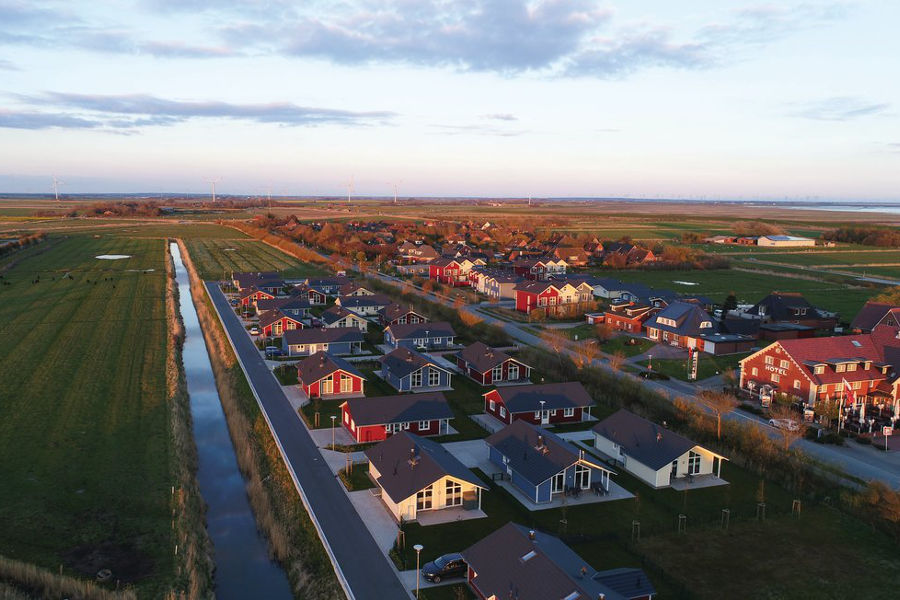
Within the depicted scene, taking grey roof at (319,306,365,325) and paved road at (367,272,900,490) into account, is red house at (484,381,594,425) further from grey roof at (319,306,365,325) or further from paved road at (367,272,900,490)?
grey roof at (319,306,365,325)

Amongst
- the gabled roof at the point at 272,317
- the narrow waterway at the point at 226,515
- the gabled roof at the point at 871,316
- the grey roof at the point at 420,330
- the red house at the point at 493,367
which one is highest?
the gabled roof at the point at 871,316

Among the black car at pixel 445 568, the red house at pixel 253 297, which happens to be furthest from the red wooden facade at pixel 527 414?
the red house at pixel 253 297

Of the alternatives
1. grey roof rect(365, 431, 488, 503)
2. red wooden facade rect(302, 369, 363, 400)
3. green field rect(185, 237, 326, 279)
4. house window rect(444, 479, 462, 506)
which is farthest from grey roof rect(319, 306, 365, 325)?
green field rect(185, 237, 326, 279)

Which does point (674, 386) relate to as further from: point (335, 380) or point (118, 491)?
point (118, 491)

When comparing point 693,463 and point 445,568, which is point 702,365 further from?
point 445,568

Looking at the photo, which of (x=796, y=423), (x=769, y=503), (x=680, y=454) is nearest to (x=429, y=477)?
Answer: (x=680, y=454)

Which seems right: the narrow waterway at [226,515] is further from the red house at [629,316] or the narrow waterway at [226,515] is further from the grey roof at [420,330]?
the red house at [629,316]
